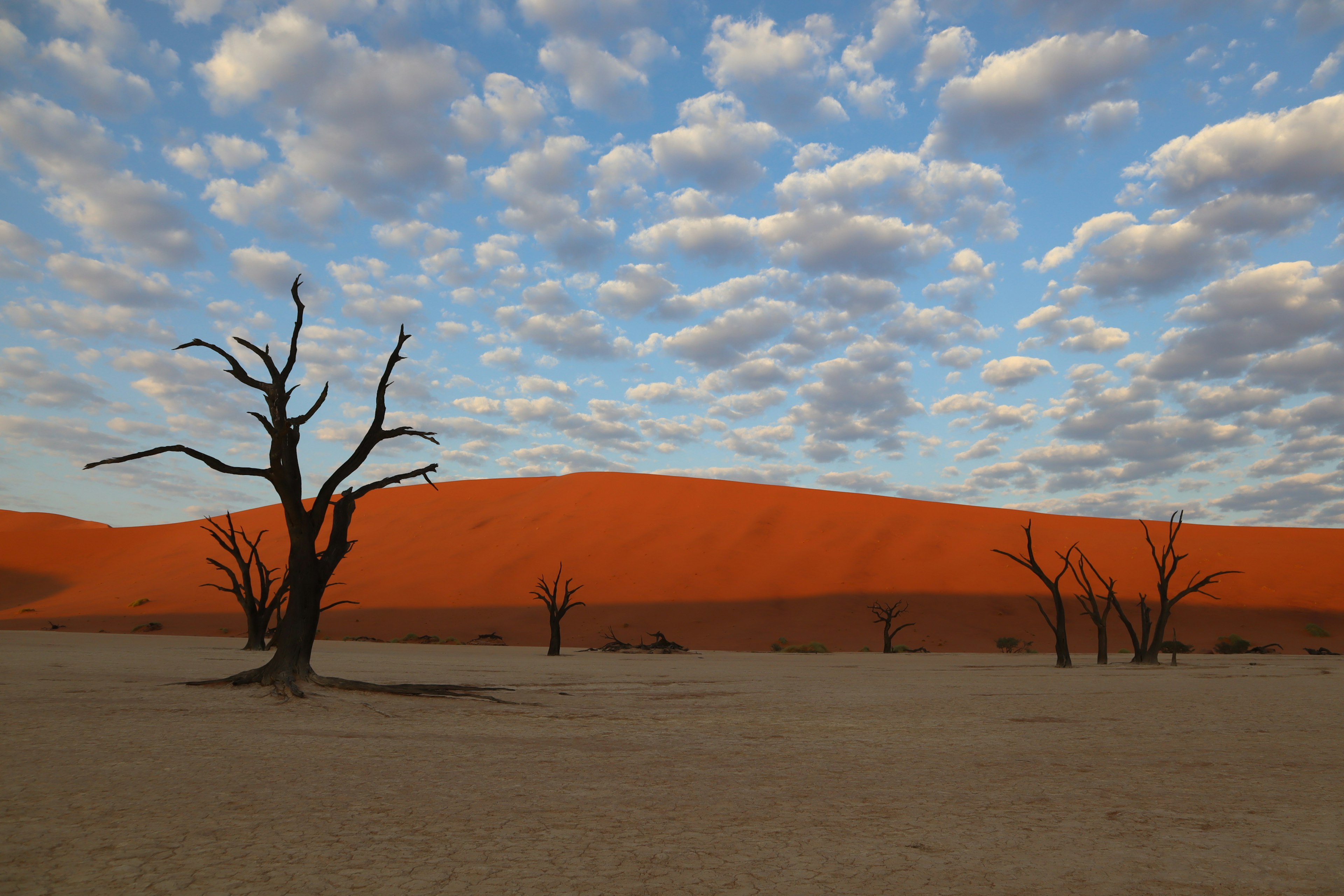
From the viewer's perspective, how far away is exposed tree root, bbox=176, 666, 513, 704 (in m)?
8.66

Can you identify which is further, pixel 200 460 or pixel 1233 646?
pixel 1233 646

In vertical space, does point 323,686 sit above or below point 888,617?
below

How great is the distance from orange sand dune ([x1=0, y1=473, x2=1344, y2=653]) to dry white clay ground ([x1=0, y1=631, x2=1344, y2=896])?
2353 centimetres

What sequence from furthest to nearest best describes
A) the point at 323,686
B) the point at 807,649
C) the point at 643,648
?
the point at 807,649
the point at 643,648
the point at 323,686

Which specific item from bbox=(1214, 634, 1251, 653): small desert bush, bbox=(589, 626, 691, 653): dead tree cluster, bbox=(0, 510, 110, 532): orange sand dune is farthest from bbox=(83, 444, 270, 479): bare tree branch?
bbox=(0, 510, 110, 532): orange sand dune

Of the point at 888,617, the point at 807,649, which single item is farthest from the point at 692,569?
the point at 888,617

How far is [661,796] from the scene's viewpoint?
406 cm

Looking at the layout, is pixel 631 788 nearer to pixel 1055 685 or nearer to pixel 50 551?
pixel 1055 685

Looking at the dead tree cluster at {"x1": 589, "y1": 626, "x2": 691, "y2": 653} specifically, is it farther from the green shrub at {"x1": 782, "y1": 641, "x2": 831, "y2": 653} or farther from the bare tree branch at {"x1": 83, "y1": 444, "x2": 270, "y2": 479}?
the bare tree branch at {"x1": 83, "y1": 444, "x2": 270, "y2": 479}

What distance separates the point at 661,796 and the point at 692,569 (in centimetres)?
3988

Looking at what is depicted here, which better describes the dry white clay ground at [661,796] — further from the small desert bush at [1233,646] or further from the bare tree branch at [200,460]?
the small desert bush at [1233,646]

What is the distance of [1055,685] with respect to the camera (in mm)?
11633

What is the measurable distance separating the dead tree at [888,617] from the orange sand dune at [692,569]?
67 cm

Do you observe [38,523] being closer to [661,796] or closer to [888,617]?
[888,617]
